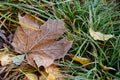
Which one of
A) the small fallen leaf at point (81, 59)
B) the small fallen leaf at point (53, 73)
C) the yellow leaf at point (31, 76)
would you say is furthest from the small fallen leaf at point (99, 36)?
the yellow leaf at point (31, 76)

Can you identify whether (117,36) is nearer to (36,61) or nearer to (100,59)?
(100,59)

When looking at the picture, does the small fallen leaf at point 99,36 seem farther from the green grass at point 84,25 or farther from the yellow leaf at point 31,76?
the yellow leaf at point 31,76

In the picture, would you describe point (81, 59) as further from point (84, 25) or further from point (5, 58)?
point (5, 58)

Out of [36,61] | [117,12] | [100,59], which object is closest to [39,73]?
[36,61]

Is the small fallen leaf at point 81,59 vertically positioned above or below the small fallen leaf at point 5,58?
below

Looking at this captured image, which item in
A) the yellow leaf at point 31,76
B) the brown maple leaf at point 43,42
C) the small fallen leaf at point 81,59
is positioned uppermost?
the brown maple leaf at point 43,42

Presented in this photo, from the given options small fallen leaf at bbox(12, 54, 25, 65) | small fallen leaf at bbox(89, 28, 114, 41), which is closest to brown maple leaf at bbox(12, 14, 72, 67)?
small fallen leaf at bbox(12, 54, 25, 65)

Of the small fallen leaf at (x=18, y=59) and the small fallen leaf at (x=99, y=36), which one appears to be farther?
the small fallen leaf at (x=99, y=36)
